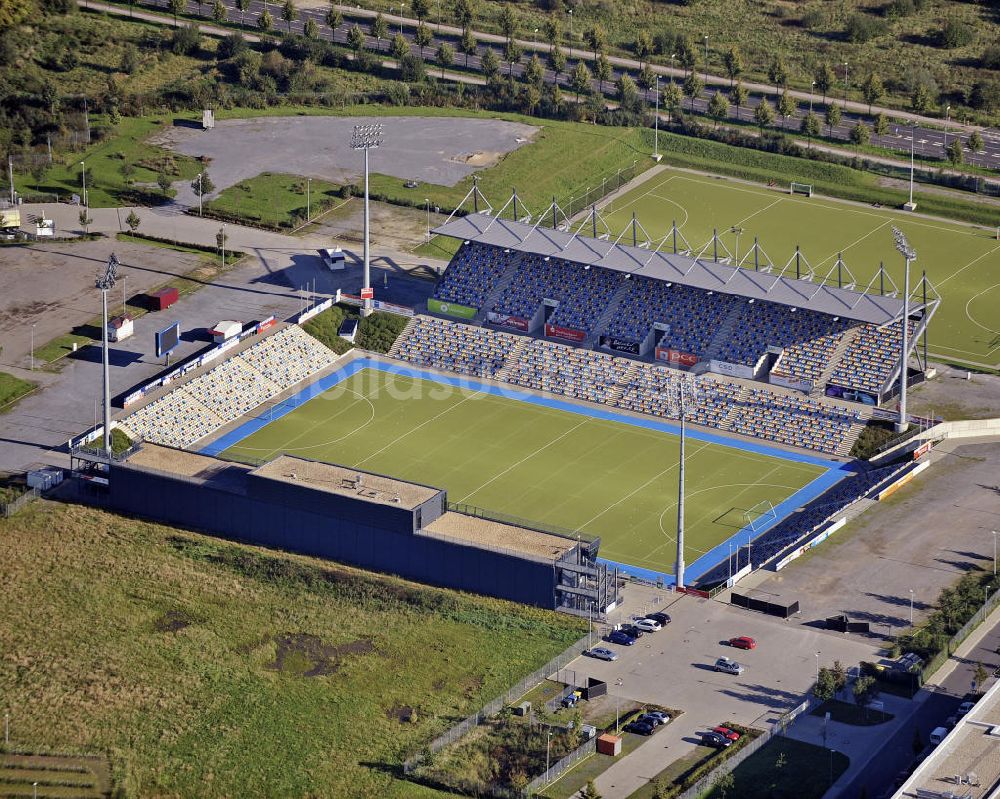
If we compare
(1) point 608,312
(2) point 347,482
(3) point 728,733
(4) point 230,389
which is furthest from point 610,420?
(3) point 728,733

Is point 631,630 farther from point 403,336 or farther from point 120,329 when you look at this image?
point 120,329

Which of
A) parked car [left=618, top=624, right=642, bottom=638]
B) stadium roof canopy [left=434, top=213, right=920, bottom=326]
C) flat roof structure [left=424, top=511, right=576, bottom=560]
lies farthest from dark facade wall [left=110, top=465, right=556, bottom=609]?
stadium roof canopy [left=434, top=213, right=920, bottom=326]

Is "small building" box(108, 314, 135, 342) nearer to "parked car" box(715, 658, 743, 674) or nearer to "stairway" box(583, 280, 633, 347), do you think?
"stairway" box(583, 280, 633, 347)

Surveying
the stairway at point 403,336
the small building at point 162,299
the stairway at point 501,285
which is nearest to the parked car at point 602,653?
the stairway at point 403,336

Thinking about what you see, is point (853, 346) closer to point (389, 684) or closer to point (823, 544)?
point (823, 544)

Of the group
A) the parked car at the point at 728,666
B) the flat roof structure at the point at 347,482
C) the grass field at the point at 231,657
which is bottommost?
the grass field at the point at 231,657

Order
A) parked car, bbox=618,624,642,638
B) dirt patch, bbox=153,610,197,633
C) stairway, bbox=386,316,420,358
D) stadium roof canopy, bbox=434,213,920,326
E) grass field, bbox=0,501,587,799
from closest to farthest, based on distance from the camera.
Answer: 1. grass field, bbox=0,501,587,799
2. dirt patch, bbox=153,610,197,633
3. parked car, bbox=618,624,642,638
4. stadium roof canopy, bbox=434,213,920,326
5. stairway, bbox=386,316,420,358

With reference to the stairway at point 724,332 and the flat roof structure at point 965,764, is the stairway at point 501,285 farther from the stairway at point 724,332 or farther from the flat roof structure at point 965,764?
the flat roof structure at point 965,764
